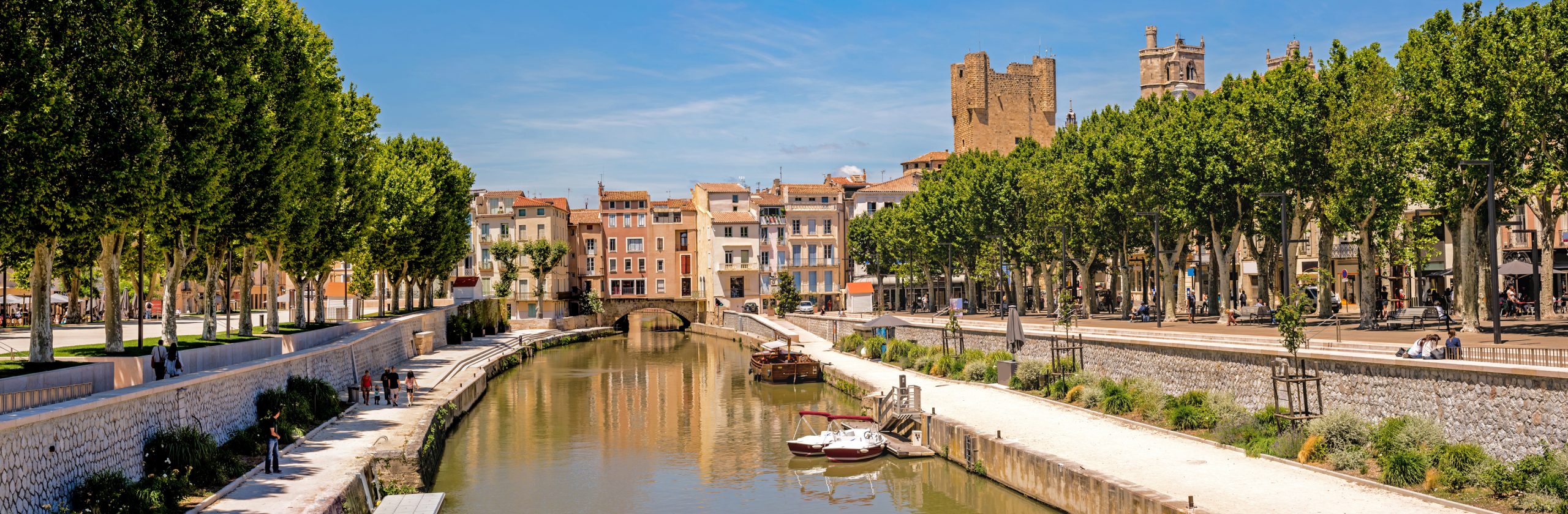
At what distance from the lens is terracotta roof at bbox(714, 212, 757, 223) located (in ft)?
377

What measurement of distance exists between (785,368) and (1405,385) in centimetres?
3605

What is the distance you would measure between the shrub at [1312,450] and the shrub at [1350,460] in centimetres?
44

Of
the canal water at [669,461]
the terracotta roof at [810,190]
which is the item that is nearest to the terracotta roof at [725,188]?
the terracotta roof at [810,190]

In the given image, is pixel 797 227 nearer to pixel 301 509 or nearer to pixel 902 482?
pixel 902 482

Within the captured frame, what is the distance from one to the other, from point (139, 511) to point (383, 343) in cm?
3415

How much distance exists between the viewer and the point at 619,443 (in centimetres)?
4053

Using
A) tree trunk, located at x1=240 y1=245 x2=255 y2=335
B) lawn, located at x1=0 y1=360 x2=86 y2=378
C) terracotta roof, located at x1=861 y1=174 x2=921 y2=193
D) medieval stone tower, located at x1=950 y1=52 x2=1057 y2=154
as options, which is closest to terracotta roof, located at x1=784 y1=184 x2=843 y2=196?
terracotta roof, located at x1=861 y1=174 x2=921 y2=193

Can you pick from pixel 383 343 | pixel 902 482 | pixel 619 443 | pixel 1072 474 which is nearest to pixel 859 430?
pixel 902 482

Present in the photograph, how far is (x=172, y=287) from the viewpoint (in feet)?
115

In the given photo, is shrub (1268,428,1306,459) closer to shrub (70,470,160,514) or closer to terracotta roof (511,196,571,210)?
shrub (70,470,160,514)

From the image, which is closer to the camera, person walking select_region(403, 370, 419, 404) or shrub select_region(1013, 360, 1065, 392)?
person walking select_region(403, 370, 419, 404)

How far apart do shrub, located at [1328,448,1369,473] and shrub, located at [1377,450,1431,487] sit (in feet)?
2.71

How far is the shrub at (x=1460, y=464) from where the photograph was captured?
2128cm

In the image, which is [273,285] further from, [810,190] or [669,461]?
[810,190]
